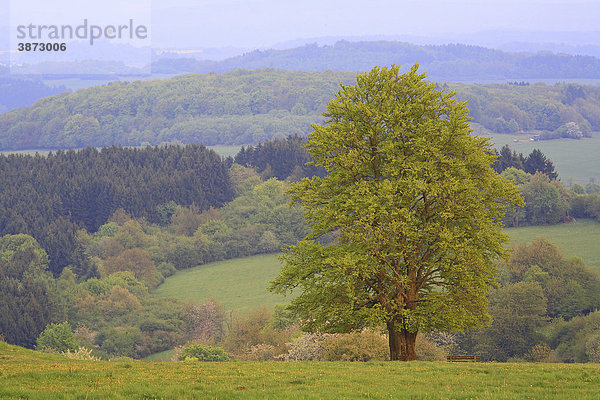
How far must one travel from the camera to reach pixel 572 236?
133 meters

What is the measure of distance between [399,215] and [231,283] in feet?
304

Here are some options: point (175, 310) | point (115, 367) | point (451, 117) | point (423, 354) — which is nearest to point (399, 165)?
point (451, 117)

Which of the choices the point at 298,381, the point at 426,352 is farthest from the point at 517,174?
the point at 298,381

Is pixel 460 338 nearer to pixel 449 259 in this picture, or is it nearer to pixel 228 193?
pixel 449 259

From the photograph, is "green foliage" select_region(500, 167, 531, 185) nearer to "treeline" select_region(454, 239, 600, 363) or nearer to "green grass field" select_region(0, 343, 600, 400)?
"treeline" select_region(454, 239, 600, 363)

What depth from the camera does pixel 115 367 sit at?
30.8 m

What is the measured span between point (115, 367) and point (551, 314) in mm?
67428

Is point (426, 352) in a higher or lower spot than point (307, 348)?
lower

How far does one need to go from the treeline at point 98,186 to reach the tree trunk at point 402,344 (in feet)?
387

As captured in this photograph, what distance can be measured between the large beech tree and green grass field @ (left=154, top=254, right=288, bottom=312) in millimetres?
67948

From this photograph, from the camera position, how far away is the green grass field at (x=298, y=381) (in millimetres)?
22641

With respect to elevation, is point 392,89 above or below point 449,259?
above

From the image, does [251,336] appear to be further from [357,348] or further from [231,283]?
[231,283]

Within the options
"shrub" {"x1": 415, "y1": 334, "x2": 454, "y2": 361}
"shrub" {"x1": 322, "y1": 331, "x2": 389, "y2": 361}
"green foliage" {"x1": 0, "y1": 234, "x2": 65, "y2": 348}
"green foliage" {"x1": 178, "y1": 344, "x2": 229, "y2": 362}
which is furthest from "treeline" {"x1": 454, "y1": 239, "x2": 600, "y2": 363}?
"green foliage" {"x1": 0, "y1": 234, "x2": 65, "y2": 348}
